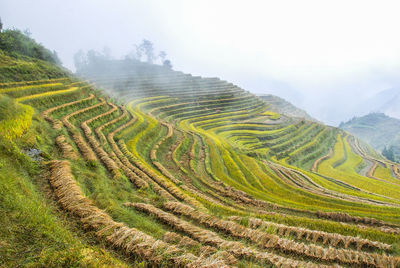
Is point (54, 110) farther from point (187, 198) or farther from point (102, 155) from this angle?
point (187, 198)

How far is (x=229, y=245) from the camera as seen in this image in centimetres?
641

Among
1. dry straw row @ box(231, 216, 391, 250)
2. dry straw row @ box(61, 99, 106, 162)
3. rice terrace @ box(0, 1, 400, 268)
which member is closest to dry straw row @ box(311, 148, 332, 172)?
rice terrace @ box(0, 1, 400, 268)

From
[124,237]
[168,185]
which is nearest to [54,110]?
[168,185]

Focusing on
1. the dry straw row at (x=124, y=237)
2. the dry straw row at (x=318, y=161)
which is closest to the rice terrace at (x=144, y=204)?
the dry straw row at (x=124, y=237)

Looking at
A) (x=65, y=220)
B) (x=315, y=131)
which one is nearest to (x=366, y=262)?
(x=65, y=220)

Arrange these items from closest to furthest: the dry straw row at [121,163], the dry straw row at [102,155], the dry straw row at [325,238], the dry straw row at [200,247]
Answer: the dry straw row at [200,247]
the dry straw row at [325,238]
the dry straw row at [121,163]
the dry straw row at [102,155]

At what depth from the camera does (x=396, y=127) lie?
463 feet

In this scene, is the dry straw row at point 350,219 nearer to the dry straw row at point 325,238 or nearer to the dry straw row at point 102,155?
the dry straw row at point 325,238

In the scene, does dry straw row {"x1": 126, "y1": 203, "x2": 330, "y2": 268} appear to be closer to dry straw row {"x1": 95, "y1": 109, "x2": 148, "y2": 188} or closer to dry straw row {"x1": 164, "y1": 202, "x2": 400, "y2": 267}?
dry straw row {"x1": 164, "y1": 202, "x2": 400, "y2": 267}

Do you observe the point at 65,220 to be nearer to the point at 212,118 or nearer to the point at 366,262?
the point at 366,262

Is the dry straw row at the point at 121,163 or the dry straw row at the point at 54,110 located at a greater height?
the dry straw row at the point at 54,110

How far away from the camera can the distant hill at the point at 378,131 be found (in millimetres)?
123262

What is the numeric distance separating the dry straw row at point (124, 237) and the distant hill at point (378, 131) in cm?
14531

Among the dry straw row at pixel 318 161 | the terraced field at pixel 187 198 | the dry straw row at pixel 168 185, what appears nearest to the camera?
the terraced field at pixel 187 198
